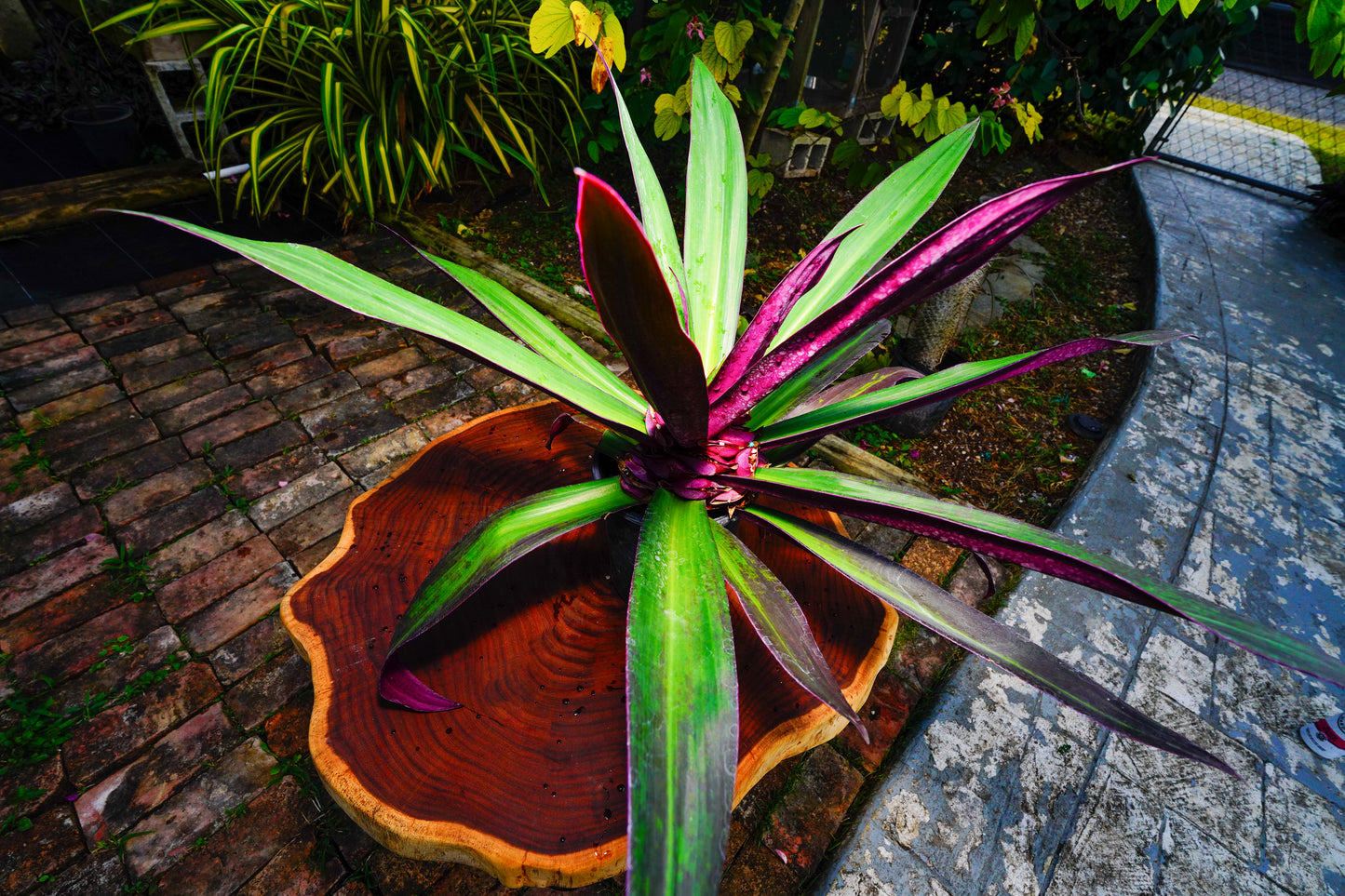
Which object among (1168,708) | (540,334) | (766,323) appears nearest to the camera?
(766,323)

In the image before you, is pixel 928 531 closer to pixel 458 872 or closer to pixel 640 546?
pixel 640 546

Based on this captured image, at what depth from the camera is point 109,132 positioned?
9.53 ft

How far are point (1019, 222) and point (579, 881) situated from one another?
785mm

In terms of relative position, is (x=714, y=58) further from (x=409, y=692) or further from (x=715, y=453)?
(x=409, y=692)

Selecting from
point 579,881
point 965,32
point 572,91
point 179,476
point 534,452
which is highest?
point 965,32

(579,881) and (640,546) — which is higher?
(640,546)

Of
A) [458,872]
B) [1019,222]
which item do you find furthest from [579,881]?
[1019,222]

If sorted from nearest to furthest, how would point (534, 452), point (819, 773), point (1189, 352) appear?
point (534, 452) < point (819, 773) < point (1189, 352)

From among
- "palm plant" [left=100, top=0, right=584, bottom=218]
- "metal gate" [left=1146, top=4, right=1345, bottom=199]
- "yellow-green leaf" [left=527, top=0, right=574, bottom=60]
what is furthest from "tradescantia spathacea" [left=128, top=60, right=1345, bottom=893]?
"metal gate" [left=1146, top=4, right=1345, bottom=199]

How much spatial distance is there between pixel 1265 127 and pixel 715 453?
8822 mm

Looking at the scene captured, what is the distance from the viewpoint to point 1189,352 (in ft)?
9.06

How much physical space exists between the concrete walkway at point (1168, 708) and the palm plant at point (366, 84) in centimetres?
270

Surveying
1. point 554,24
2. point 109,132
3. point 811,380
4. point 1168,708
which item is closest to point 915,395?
point 811,380

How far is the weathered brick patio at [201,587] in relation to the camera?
1.06 m
